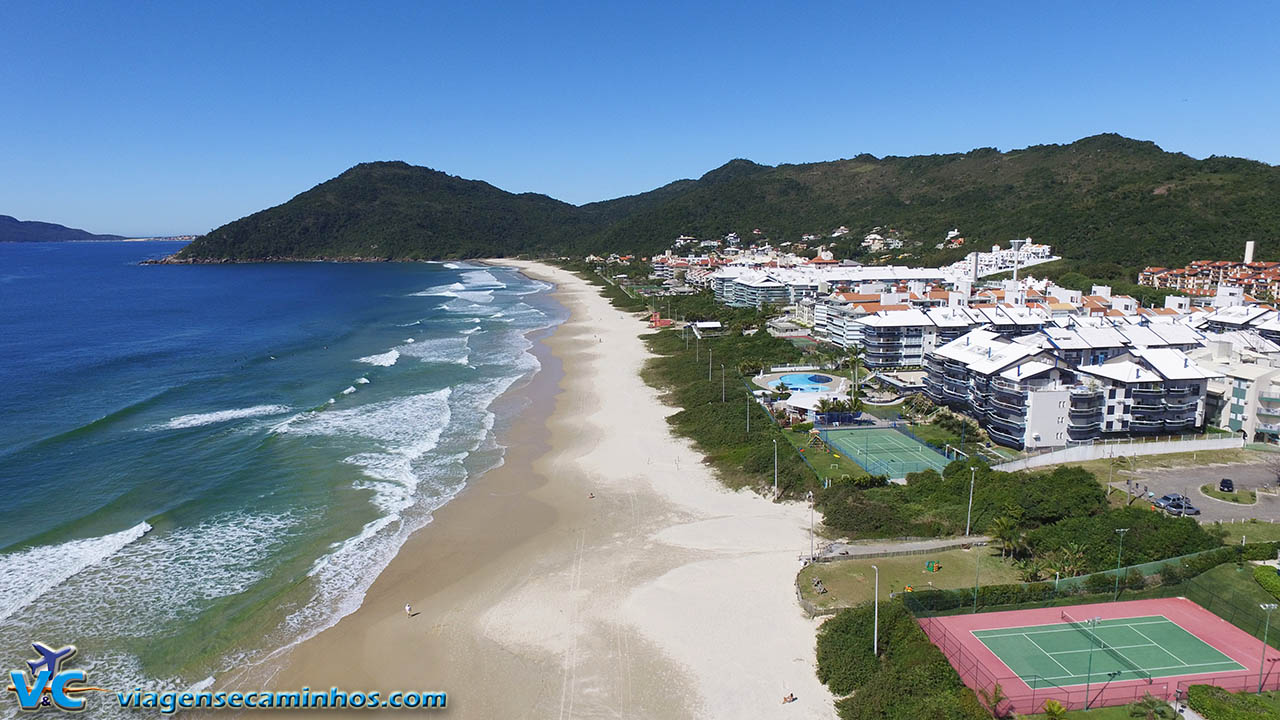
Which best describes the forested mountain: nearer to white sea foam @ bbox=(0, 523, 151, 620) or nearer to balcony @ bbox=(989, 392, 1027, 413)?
balcony @ bbox=(989, 392, 1027, 413)

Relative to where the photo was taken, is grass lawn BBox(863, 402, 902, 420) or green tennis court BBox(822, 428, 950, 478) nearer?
green tennis court BBox(822, 428, 950, 478)

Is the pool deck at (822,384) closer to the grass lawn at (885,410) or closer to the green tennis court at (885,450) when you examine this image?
the grass lawn at (885,410)

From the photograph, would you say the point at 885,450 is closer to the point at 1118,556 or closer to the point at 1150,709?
the point at 1118,556

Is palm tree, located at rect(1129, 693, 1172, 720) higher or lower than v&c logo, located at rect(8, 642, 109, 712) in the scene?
higher

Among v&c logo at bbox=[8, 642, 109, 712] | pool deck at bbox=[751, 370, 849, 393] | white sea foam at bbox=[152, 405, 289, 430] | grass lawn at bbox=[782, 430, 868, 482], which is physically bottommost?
v&c logo at bbox=[8, 642, 109, 712]

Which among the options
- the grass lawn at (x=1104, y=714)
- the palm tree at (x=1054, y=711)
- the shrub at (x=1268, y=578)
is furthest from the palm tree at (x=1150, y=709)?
the shrub at (x=1268, y=578)

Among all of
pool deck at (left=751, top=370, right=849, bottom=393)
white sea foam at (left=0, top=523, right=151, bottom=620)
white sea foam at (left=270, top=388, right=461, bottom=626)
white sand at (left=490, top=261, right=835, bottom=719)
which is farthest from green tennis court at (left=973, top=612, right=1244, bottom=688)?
white sea foam at (left=0, top=523, right=151, bottom=620)

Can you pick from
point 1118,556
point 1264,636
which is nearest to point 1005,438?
point 1118,556
